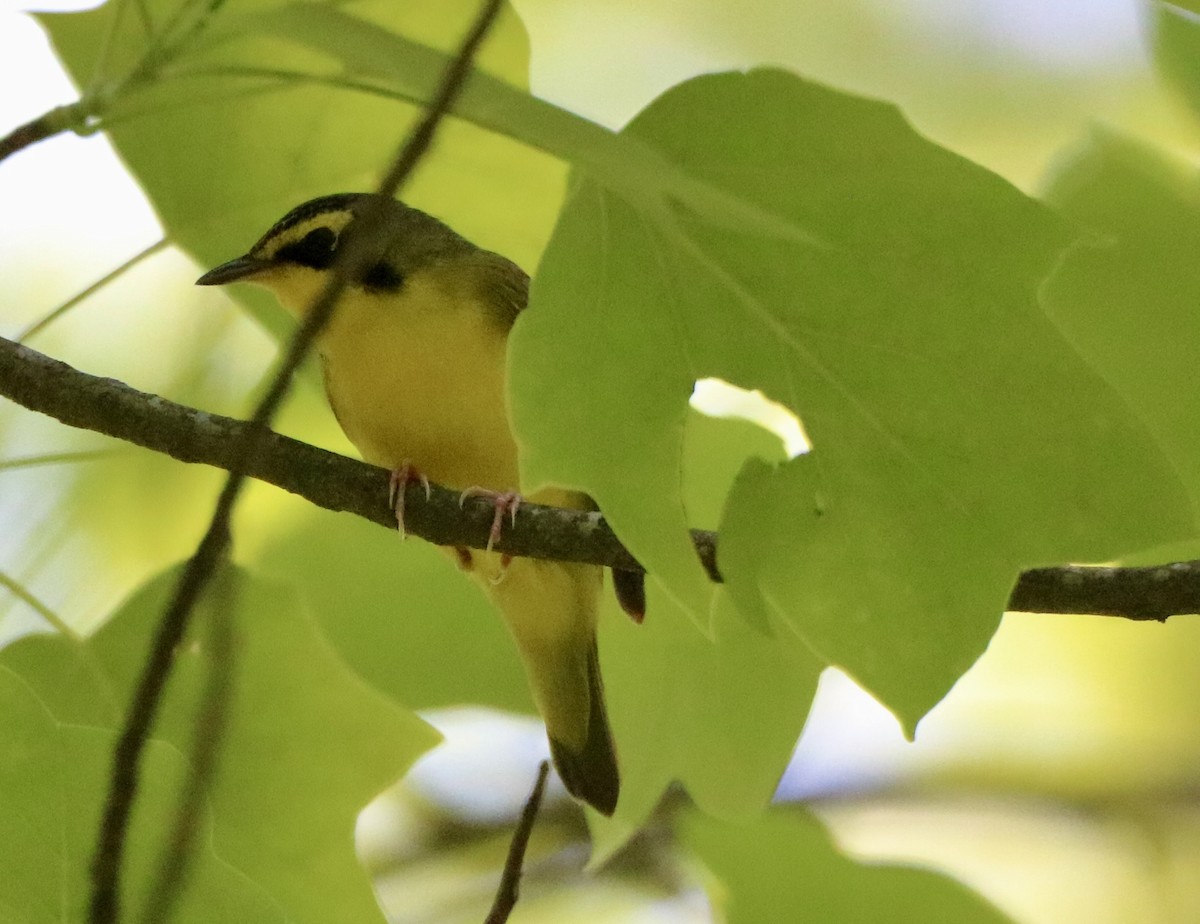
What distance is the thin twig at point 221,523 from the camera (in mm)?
511

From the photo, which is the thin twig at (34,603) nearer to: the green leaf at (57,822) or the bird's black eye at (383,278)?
the green leaf at (57,822)

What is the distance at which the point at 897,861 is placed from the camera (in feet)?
3.36

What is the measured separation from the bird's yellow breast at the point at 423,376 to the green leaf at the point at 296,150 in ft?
0.82

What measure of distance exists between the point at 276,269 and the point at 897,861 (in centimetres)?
78

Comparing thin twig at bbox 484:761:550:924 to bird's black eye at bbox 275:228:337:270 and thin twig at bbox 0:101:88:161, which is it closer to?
thin twig at bbox 0:101:88:161

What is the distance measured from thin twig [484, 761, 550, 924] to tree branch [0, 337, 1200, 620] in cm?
15

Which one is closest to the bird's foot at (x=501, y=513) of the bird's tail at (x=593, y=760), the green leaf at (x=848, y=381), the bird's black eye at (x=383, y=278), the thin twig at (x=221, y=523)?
the green leaf at (x=848, y=381)

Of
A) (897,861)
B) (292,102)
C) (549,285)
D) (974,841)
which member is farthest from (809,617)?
(974,841)

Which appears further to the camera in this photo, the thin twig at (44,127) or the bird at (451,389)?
the bird at (451,389)

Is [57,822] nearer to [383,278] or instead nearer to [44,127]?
[44,127]

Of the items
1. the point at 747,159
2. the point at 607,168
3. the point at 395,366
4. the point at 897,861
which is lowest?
the point at 897,861

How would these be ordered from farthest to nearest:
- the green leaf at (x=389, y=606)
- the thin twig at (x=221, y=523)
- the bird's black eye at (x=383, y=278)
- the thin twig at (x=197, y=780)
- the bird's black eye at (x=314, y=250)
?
the bird's black eye at (x=383, y=278) < the bird's black eye at (x=314, y=250) < the green leaf at (x=389, y=606) < the thin twig at (x=197, y=780) < the thin twig at (x=221, y=523)

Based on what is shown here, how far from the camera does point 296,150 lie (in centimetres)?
110

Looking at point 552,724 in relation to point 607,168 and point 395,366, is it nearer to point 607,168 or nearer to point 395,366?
point 395,366
